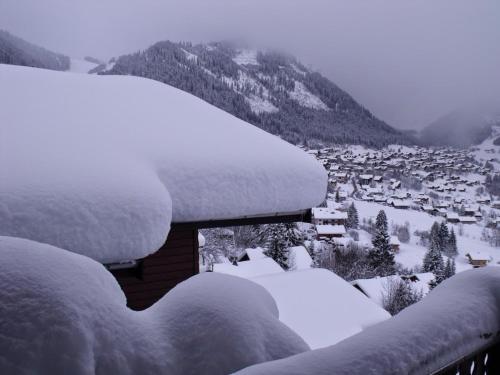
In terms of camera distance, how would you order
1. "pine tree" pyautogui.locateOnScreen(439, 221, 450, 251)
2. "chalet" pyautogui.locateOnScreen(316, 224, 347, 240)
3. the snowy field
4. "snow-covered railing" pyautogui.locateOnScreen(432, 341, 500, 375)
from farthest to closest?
1. "chalet" pyautogui.locateOnScreen(316, 224, 347, 240)
2. "pine tree" pyautogui.locateOnScreen(439, 221, 450, 251)
3. the snowy field
4. "snow-covered railing" pyautogui.locateOnScreen(432, 341, 500, 375)

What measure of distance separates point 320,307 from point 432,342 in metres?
4.32

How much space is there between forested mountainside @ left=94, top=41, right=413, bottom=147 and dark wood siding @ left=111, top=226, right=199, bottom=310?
102575 millimetres

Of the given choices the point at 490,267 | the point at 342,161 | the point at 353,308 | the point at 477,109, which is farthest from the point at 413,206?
the point at 477,109

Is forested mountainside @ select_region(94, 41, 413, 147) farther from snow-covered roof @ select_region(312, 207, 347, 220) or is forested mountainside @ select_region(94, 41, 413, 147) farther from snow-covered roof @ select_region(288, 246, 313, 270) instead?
snow-covered roof @ select_region(288, 246, 313, 270)

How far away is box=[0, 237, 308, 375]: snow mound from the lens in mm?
587

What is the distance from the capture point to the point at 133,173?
2.02 m

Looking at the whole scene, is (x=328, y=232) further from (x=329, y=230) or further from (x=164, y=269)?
(x=164, y=269)

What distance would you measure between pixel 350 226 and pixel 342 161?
151 feet

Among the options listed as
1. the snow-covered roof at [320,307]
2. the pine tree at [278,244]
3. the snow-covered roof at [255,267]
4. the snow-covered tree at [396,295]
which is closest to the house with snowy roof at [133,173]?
the snow-covered roof at [320,307]

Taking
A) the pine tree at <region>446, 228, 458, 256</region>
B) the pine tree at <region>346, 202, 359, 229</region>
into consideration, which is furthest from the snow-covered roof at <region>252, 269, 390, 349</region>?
the pine tree at <region>346, 202, 359, 229</region>

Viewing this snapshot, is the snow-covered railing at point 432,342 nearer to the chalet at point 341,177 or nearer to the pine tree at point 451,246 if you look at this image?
the pine tree at point 451,246

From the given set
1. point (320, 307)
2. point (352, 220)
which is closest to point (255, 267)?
point (320, 307)

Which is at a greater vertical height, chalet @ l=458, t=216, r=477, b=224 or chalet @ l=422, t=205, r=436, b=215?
chalet @ l=422, t=205, r=436, b=215

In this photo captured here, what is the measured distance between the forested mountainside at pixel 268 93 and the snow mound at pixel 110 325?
104825 millimetres
